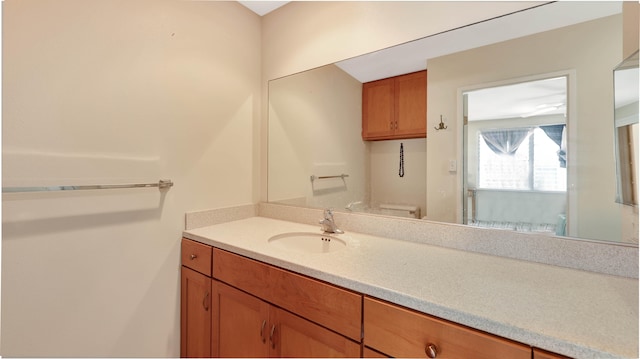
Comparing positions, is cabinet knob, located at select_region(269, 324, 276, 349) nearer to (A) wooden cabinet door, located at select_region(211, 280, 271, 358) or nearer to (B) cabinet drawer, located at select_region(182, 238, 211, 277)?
(A) wooden cabinet door, located at select_region(211, 280, 271, 358)

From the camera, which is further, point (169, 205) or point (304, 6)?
point (304, 6)

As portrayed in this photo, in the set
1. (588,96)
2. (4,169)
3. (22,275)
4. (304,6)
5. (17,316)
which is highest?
(304,6)

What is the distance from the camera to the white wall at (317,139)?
1.52 metres

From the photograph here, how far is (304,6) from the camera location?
161cm

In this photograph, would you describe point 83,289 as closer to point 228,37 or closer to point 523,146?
point 228,37

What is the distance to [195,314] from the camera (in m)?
1.34

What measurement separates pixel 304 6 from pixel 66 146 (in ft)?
4.70

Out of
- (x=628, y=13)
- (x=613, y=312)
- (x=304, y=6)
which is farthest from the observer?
(x=304, y=6)

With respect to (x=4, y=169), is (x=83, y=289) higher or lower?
lower

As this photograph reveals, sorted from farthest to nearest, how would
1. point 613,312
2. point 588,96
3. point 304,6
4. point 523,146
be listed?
point 304,6
point 523,146
point 588,96
point 613,312

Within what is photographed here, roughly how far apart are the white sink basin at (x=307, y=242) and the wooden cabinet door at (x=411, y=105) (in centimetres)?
67

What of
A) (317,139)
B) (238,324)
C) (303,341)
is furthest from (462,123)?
(238,324)

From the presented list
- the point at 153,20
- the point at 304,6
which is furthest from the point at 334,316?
the point at 304,6

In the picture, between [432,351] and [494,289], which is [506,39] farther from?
[432,351]
